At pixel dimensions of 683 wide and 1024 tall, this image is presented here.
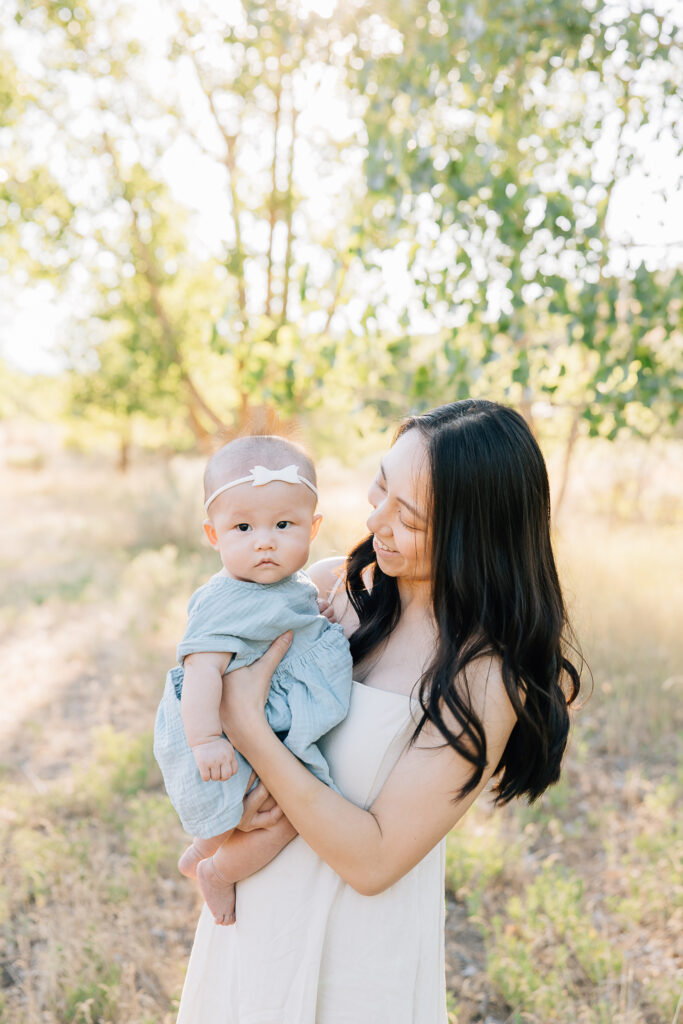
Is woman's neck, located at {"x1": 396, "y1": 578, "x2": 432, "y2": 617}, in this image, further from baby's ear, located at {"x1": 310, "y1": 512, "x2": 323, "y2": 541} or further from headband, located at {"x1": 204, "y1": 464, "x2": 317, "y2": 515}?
headband, located at {"x1": 204, "y1": 464, "x2": 317, "y2": 515}

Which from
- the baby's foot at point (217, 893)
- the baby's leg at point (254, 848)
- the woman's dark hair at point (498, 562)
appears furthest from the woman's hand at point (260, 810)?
the woman's dark hair at point (498, 562)

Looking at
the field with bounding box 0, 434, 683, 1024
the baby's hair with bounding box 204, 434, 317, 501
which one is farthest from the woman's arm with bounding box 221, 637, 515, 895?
the field with bounding box 0, 434, 683, 1024

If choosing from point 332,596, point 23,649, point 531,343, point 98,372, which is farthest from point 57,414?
point 332,596

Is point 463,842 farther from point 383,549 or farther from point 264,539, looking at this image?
point 264,539

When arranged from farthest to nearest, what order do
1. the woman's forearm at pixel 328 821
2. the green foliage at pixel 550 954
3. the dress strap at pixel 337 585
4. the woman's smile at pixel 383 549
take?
the green foliage at pixel 550 954, the dress strap at pixel 337 585, the woman's smile at pixel 383 549, the woman's forearm at pixel 328 821

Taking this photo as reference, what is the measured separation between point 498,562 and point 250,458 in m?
0.54

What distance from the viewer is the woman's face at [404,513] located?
1536 mm

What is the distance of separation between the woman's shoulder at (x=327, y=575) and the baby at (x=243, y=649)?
Result: 0.93 ft

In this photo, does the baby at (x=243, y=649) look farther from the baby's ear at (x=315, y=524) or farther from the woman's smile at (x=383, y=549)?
the woman's smile at (x=383, y=549)

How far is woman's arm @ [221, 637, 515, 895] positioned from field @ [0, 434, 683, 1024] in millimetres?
777

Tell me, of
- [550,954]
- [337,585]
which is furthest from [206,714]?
[550,954]

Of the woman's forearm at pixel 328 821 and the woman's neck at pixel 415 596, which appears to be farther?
the woman's neck at pixel 415 596

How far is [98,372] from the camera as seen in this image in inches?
749

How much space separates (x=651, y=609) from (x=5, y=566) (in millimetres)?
7494
